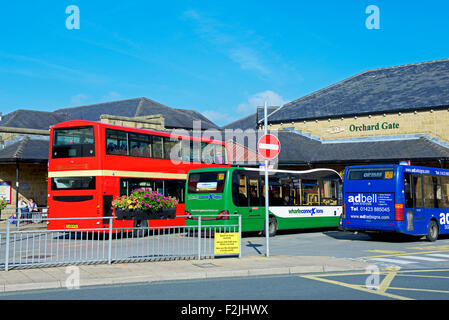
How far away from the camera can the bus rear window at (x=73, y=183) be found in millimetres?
19156

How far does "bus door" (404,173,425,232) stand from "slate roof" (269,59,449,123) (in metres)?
Answer: 21.4

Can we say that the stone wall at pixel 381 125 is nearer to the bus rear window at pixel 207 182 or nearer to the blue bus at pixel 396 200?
the blue bus at pixel 396 200

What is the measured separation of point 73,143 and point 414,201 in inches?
529

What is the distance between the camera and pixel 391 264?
12.8 meters

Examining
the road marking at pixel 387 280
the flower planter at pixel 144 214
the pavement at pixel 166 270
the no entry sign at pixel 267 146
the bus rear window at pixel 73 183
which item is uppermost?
the no entry sign at pixel 267 146

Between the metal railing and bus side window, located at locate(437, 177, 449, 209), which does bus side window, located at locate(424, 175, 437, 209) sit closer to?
bus side window, located at locate(437, 177, 449, 209)

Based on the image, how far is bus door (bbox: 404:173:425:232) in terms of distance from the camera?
18078 mm

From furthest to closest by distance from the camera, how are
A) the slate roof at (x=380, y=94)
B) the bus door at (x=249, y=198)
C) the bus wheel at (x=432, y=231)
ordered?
the slate roof at (x=380, y=94), the bus door at (x=249, y=198), the bus wheel at (x=432, y=231)

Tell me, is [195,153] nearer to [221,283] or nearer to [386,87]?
[221,283]

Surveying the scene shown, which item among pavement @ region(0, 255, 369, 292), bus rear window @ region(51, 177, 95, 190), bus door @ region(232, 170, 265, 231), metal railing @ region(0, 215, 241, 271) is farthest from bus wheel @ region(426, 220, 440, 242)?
bus rear window @ region(51, 177, 95, 190)

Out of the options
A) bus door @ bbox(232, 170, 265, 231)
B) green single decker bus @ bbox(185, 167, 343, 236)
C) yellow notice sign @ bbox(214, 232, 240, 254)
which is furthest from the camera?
bus door @ bbox(232, 170, 265, 231)

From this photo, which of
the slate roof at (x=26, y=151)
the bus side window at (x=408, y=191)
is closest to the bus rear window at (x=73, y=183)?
the bus side window at (x=408, y=191)

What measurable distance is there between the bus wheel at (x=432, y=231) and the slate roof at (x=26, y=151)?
23.8 metres

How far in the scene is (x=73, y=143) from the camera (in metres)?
19.6
